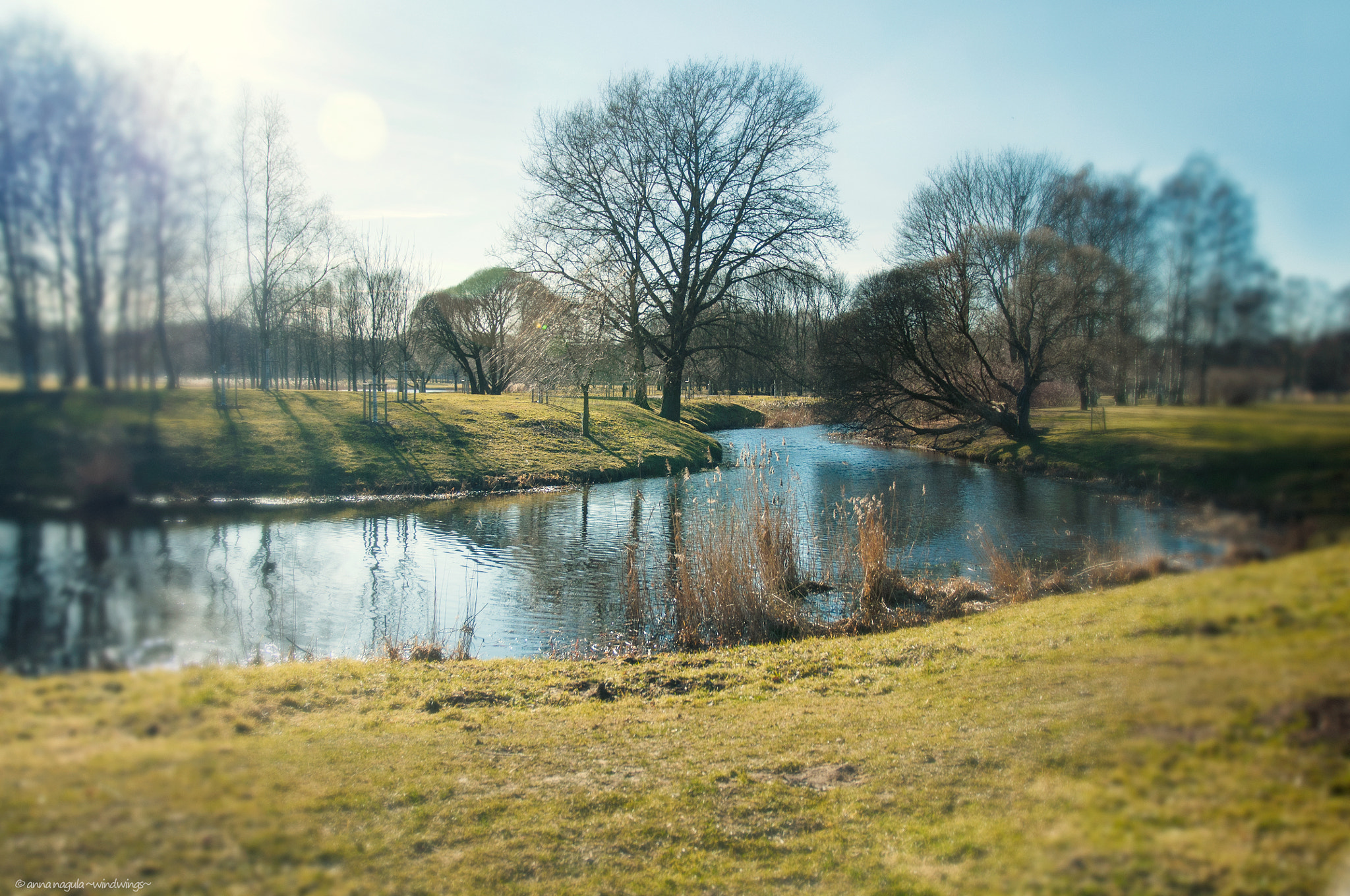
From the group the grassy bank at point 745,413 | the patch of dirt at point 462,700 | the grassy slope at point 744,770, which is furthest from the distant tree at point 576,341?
the patch of dirt at point 462,700

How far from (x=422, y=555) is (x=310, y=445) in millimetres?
5758

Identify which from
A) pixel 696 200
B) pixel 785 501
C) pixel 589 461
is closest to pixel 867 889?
pixel 785 501

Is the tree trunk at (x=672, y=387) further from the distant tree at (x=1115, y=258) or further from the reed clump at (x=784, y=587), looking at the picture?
the distant tree at (x=1115, y=258)

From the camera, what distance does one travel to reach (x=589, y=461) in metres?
21.5

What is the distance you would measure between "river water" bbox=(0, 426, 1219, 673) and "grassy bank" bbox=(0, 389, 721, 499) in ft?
0.53

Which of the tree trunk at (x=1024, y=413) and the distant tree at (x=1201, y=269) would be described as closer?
the distant tree at (x=1201, y=269)

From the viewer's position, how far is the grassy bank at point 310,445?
213 centimetres

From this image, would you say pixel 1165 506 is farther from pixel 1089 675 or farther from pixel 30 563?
pixel 30 563

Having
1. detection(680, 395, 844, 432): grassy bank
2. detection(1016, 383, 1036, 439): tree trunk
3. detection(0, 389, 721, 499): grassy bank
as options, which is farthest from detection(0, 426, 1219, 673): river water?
detection(680, 395, 844, 432): grassy bank

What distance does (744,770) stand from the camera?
13.6 feet

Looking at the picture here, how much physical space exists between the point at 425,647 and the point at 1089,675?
5.72 metres

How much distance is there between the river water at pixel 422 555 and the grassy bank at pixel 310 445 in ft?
0.53

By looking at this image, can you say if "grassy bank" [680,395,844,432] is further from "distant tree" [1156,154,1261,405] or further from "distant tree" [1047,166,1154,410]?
"distant tree" [1156,154,1261,405]

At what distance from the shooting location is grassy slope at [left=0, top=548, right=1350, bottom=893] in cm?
172
